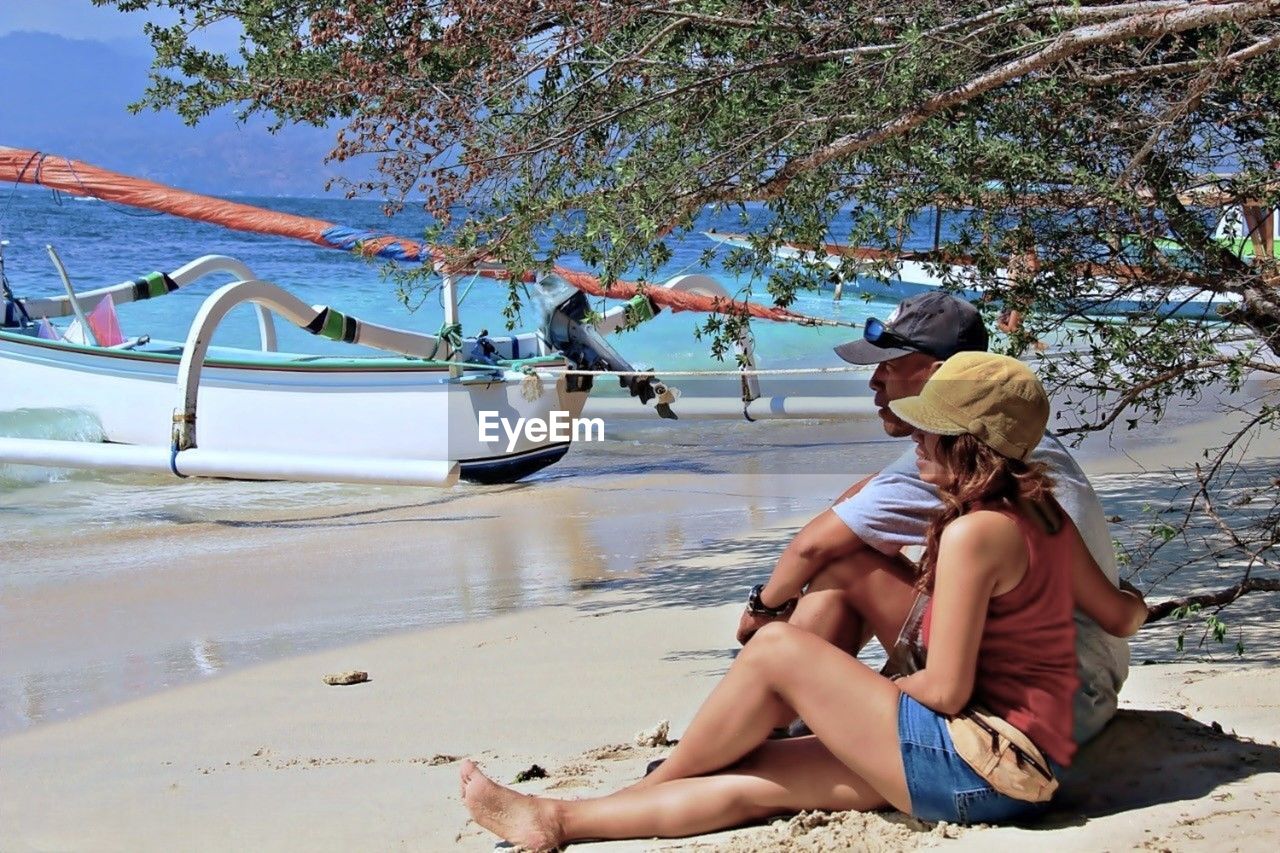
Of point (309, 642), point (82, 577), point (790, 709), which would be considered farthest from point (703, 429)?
point (790, 709)

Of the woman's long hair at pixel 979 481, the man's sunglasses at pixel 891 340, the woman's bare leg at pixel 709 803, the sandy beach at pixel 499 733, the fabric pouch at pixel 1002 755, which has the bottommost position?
the sandy beach at pixel 499 733

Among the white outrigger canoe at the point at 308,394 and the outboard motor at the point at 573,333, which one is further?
the outboard motor at the point at 573,333

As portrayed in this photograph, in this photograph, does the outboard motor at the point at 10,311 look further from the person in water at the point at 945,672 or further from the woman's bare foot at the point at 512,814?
the person in water at the point at 945,672

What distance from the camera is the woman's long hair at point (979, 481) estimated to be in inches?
111

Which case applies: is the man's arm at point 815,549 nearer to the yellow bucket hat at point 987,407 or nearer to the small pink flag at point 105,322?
the yellow bucket hat at point 987,407

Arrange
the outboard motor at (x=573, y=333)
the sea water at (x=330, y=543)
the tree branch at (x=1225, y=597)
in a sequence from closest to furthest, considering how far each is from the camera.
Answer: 1. the tree branch at (x=1225, y=597)
2. the sea water at (x=330, y=543)
3. the outboard motor at (x=573, y=333)

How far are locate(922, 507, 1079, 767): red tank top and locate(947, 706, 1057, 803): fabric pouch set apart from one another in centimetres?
4

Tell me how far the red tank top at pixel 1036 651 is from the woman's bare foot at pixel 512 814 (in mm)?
924

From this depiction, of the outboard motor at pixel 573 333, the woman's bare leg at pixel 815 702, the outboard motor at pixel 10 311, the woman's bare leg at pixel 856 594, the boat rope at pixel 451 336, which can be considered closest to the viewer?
the woman's bare leg at pixel 815 702

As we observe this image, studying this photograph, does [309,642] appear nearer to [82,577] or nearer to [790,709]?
[82,577]

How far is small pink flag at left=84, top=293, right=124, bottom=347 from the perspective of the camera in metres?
12.2

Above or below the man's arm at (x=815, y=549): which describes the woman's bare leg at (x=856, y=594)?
below

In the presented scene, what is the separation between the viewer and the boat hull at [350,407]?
10.3 meters

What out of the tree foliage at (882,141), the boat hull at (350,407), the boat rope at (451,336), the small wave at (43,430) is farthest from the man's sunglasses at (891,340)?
the small wave at (43,430)
